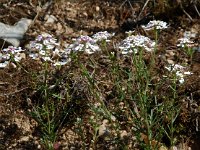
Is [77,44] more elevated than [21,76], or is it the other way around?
[77,44]

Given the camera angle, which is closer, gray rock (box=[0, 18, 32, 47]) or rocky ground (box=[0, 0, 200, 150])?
rocky ground (box=[0, 0, 200, 150])

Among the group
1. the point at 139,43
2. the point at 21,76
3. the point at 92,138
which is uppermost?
the point at 139,43

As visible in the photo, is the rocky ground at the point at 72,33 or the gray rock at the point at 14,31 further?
the gray rock at the point at 14,31

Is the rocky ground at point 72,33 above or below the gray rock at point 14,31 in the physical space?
below

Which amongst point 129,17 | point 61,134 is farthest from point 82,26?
point 61,134

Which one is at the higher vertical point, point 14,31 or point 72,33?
point 14,31

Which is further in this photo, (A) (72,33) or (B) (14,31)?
(A) (72,33)

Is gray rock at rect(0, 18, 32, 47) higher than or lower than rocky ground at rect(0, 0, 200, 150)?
higher

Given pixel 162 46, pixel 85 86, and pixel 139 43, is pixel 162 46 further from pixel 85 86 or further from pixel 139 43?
pixel 139 43
